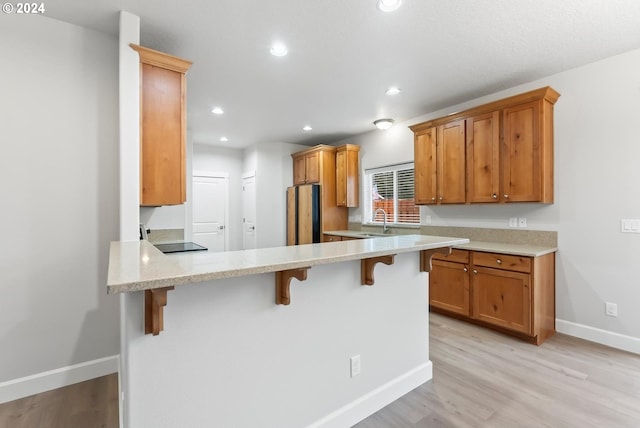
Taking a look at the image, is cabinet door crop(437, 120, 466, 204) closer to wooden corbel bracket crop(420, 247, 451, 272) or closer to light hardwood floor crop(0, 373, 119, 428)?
wooden corbel bracket crop(420, 247, 451, 272)

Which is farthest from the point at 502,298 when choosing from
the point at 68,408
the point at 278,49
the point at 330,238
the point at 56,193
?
the point at 56,193

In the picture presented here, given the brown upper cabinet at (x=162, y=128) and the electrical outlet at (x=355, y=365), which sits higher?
the brown upper cabinet at (x=162, y=128)

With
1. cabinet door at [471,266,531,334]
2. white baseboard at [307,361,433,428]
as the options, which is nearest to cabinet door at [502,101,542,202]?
cabinet door at [471,266,531,334]

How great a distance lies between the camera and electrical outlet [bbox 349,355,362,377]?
1794 mm

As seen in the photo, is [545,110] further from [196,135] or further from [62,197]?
[196,135]

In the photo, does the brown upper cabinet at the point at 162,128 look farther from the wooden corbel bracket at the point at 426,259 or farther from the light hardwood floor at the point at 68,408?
the wooden corbel bracket at the point at 426,259

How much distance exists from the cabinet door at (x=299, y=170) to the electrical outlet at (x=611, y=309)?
439cm

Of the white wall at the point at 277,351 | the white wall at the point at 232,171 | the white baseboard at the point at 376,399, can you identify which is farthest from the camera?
the white wall at the point at 232,171

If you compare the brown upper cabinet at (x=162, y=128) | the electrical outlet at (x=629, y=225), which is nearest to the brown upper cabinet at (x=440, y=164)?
the electrical outlet at (x=629, y=225)

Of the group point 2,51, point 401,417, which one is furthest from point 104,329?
point 401,417

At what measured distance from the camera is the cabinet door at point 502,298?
9.20 feet

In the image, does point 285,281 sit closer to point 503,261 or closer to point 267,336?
point 267,336

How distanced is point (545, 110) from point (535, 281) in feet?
5.39

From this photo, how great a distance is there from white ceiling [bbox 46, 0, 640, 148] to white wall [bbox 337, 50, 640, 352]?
0.80ft
